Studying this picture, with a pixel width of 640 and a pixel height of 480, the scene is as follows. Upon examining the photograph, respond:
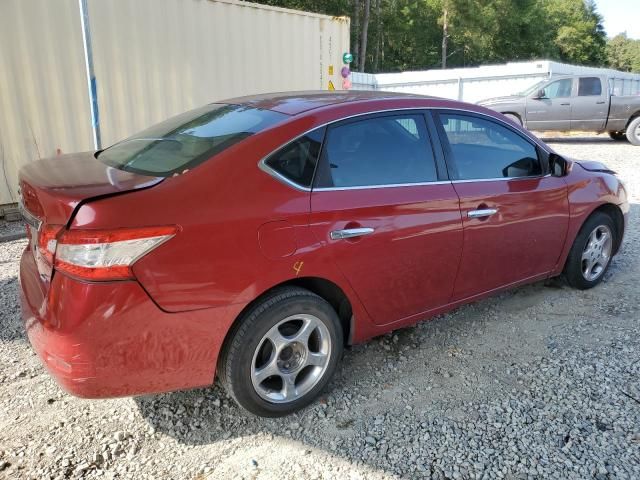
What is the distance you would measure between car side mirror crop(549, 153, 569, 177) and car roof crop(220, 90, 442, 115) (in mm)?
1183

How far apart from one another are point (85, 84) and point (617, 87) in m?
13.5

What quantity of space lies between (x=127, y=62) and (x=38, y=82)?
1117mm

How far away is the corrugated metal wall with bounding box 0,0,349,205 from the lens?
5988mm

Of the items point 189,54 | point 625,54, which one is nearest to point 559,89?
point 189,54

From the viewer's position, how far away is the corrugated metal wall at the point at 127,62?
5.99 meters

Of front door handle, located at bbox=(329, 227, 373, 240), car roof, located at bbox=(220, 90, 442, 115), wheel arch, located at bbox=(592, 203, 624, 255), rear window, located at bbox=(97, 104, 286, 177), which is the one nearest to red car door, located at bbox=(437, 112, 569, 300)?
car roof, located at bbox=(220, 90, 442, 115)

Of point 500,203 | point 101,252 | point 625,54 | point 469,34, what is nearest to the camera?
point 101,252

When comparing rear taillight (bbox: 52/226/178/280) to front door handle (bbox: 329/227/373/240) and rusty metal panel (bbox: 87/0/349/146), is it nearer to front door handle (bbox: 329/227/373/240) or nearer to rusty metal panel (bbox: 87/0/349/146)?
front door handle (bbox: 329/227/373/240)

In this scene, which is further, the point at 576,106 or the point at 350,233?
the point at 576,106

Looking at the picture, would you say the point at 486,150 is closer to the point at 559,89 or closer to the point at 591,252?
the point at 591,252

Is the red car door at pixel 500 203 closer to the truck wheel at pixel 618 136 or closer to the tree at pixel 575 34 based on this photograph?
the truck wheel at pixel 618 136

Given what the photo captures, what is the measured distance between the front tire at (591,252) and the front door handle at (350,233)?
221cm

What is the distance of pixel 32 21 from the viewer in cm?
590

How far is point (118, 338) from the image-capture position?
2.15 meters
